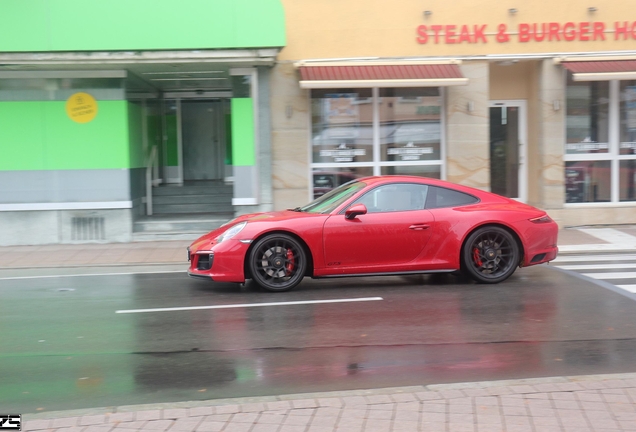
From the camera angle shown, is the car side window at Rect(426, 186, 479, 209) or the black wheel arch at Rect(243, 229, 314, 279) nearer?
the black wheel arch at Rect(243, 229, 314, 279)

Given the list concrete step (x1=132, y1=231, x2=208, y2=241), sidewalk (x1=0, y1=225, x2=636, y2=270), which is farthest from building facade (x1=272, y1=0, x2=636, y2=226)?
concrete step (x1=132, y1=231, x2=208, y2=241)

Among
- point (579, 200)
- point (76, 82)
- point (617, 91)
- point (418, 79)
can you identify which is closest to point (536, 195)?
point (579, 200)

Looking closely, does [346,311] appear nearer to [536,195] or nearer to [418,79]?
[418,79]

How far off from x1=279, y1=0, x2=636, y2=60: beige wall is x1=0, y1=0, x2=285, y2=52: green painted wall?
0.85 meters

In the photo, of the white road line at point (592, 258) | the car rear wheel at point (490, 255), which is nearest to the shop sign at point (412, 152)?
the white road line at point (592, 258)

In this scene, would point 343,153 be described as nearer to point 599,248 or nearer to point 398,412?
point 599,248

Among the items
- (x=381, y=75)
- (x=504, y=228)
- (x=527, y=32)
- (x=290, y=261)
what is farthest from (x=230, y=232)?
(x=527, y=32)

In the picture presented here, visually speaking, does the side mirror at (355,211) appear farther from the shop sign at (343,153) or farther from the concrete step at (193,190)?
the concrete step at (193,190)

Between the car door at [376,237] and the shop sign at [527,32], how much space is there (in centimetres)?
701

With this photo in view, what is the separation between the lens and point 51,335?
22.6 feet

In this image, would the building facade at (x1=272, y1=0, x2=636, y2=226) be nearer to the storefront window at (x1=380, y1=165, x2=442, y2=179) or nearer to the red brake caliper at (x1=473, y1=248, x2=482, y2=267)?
the storefront window at (x1=380, y1=165, x2=442, y2=179)

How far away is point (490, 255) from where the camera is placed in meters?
9.09

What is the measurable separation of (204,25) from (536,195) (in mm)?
7791

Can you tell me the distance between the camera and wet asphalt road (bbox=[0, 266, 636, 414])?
17.5 ft
